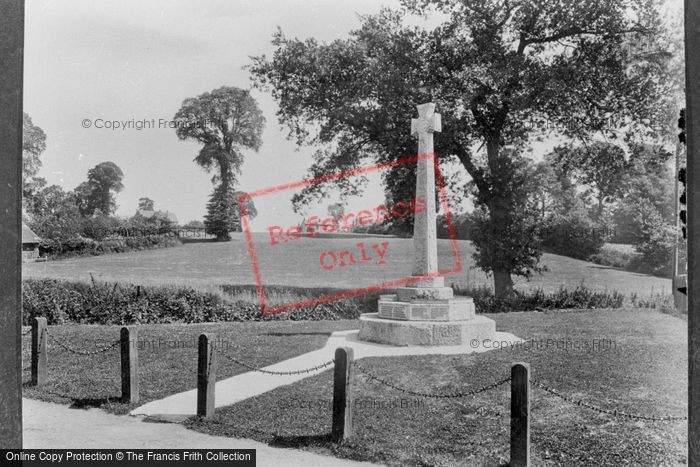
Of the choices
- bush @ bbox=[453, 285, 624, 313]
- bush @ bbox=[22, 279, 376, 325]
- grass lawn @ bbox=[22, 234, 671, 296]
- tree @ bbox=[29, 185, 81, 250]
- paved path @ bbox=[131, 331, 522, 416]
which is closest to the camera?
paved path @ bbox=[131, 331, 522, 416]

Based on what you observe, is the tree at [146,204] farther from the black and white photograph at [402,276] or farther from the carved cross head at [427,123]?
the carved cross head at [427,123]

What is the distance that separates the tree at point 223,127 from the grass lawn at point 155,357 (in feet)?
47.6

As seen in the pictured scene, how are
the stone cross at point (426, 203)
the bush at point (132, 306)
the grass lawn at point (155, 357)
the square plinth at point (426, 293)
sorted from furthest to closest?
the bush at point (132, 306) → the stone cross at point (426, 203) → the square plinth at point (426, 293) → the grass lawn at point (155, 357)

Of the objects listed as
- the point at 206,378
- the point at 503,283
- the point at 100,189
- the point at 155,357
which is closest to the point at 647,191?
the point at 503,283

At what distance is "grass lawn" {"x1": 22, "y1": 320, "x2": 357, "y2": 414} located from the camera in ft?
29.3

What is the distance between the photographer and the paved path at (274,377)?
26.0 ft

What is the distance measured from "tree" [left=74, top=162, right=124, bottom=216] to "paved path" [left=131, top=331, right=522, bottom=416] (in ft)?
34.4

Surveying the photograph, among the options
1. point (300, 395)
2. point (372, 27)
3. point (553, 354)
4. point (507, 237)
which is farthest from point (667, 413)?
point (372, 27)

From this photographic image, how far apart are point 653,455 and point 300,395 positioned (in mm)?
4553

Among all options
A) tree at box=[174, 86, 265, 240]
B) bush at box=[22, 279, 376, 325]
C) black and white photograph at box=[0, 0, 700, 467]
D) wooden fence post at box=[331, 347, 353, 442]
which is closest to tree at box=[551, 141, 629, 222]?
black and white photograph at box=[0, 0, 700, 467]

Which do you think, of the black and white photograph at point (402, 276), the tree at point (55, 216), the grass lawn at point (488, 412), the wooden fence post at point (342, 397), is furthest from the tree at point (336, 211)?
the wooden fence post at point (342, 397)

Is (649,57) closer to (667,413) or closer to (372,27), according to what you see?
(372,27)

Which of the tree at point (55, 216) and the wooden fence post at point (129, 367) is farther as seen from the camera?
the tree at point (55, 216)

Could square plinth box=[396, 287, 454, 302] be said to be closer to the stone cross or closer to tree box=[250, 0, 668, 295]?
the stone cross
